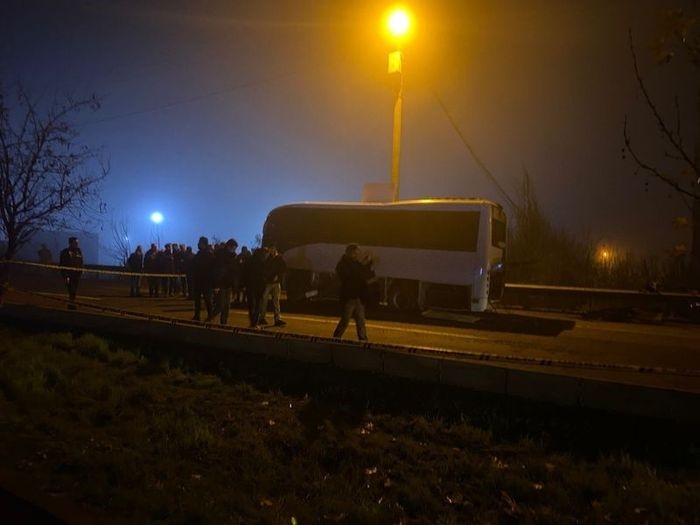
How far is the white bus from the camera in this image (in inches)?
696

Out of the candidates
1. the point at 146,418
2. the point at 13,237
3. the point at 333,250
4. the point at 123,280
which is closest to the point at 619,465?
the point at 146,418

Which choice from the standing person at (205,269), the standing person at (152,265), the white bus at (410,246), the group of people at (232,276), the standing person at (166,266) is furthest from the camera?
the standing person at (166,266)

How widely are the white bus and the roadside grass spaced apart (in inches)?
393

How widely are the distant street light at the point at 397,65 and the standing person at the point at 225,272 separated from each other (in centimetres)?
901

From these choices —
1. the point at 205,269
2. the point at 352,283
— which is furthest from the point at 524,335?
the point at 205,269

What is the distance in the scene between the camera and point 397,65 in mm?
20266

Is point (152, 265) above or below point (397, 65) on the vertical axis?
below

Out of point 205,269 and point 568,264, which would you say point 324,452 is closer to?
point 205,269

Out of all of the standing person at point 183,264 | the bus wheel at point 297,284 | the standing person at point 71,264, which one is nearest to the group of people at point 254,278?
the standing person at point 71,264

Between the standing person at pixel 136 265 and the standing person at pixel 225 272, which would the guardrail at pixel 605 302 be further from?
the standing person at pixel 225 272

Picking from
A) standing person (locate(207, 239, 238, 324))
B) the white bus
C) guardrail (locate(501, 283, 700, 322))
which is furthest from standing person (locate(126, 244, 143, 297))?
guardrail (locate(501, 283, 700, 322))

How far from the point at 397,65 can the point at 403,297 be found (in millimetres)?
7635

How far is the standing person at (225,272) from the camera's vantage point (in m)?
12.8

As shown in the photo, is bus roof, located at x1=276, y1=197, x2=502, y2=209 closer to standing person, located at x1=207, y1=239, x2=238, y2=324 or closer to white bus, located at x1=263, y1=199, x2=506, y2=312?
white bus, located at x1=263, y1=199, x2=506, y2=312
